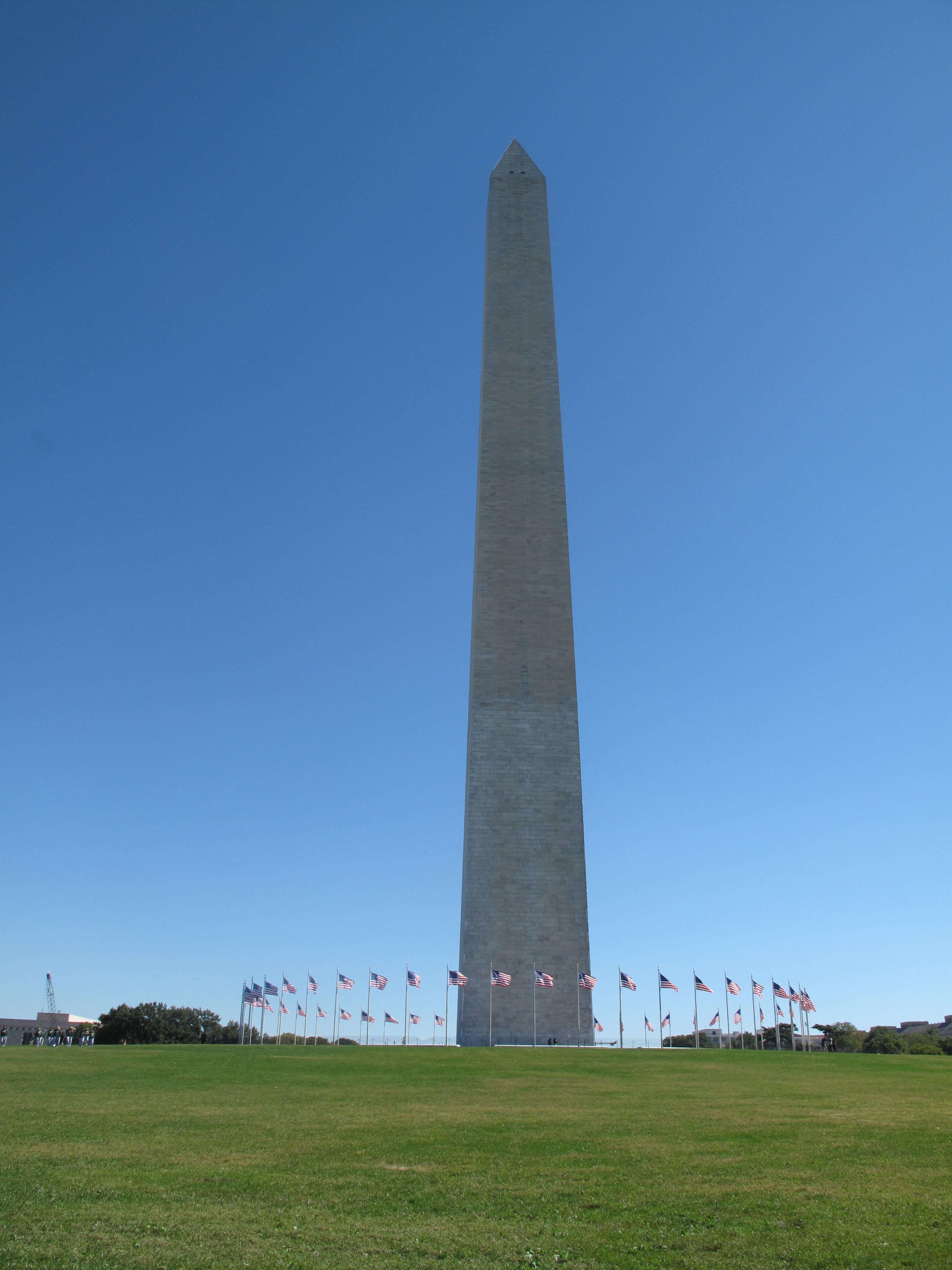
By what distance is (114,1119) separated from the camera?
13.7m

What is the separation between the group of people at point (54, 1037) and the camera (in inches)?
2292

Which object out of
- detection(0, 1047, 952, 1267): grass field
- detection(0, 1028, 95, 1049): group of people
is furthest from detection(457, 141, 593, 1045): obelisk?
detection(0, 1028, 95, 1049): group of people

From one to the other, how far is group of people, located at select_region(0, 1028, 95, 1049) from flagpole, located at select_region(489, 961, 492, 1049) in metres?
27.8

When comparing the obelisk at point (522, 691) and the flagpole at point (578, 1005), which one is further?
the obelisk at point (522, 691)

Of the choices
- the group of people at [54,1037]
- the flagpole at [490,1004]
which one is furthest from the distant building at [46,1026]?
the flagpole at [490,1004]

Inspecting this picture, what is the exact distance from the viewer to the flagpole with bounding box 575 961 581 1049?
38250 mm

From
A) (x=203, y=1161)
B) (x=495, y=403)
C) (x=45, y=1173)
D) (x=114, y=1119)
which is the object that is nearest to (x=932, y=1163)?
(x=203, y=1161)

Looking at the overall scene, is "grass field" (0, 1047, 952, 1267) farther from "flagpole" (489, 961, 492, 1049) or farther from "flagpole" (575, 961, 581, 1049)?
"flagpole" (575, 961, 581, 1049)

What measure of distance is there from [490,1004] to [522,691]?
1215 cm

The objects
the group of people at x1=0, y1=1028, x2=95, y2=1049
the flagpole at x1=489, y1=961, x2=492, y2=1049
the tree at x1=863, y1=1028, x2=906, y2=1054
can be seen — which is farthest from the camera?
the group of people at x1=0, y1=1028, x2=95, y2=1049

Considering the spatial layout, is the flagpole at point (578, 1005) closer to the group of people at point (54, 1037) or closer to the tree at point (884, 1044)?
the tree at point (884, 1044)

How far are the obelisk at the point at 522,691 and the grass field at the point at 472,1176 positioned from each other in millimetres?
20312

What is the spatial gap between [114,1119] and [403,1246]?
7.70 m

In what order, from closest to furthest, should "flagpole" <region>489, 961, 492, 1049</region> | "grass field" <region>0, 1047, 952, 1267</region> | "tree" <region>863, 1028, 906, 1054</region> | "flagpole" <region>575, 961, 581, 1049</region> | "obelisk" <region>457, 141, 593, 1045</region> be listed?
"grass field" <region>0, 1047, 952, 1267</region>, "flagpole" <region>489, 961, 492, 1049</region>, "flagpole" <region>575, 961, 581, 1049</region>, "obelisk" <region>457, 141, 593, 1045</region>, "tree" <region>863, 1028, 906, 1054</region>
